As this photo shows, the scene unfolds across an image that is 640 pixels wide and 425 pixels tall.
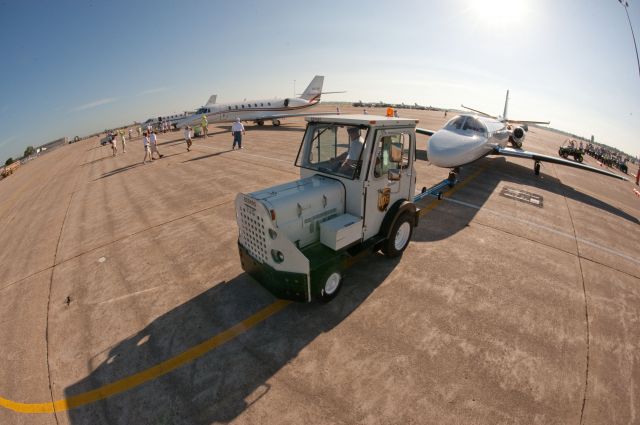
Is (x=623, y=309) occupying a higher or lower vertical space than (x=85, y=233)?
lower

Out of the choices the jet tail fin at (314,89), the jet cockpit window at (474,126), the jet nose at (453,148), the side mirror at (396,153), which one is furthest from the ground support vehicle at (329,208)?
the jet tail fin at (314,89)

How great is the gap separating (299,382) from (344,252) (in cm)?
207

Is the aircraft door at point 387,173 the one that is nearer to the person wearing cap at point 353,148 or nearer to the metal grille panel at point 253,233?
the person wearing cap at point 353,148

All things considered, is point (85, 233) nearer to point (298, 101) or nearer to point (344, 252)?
point (344, 252)

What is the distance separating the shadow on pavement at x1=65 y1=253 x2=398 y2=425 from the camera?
336cm

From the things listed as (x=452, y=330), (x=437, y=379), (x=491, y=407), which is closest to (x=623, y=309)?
(x=452, y=330)

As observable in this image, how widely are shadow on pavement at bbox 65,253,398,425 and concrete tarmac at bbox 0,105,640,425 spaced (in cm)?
2

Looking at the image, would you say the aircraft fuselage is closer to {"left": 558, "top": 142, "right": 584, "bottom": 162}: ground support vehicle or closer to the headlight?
the headlight

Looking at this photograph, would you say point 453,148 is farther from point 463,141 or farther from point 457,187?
point 457,187

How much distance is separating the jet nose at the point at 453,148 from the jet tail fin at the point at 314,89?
1084 inches

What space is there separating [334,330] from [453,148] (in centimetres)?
825

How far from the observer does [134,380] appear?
3.74 m

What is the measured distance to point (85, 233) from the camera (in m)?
8.34

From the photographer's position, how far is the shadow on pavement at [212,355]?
11.0 ft
